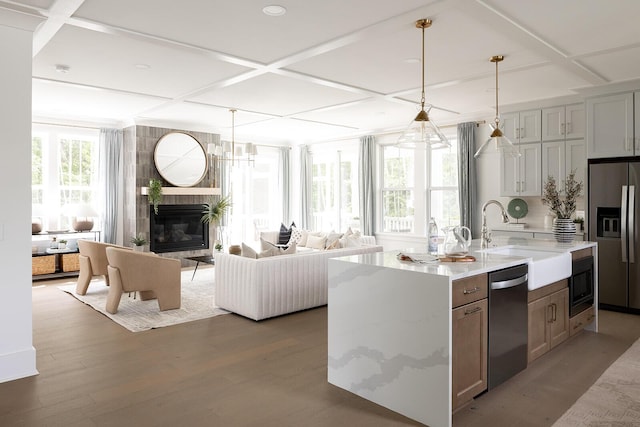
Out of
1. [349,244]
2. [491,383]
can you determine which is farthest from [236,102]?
[491,383]

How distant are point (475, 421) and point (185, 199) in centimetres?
719

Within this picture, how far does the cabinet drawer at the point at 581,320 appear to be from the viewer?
414cm

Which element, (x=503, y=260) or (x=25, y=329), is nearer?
(x=503, y=260)

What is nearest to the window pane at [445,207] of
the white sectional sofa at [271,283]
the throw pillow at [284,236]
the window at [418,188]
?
the window at [418,188]

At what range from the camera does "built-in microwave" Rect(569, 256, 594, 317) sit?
4133 millimetres

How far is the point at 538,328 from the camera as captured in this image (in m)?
3.55

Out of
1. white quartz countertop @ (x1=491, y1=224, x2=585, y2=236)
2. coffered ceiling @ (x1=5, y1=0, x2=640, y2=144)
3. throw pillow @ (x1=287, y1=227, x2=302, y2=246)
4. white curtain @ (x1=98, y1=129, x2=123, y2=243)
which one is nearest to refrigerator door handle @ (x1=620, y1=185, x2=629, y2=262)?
white quartz countertop @ (x1=491, y1=224, x2=585, y2=236)

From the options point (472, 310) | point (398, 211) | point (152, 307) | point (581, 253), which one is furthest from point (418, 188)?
point (472, 310)

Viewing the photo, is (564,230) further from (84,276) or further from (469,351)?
(84,276)

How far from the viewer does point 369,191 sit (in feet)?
29.7

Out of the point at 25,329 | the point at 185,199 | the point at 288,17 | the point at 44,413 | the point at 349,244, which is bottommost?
the point at 44,413

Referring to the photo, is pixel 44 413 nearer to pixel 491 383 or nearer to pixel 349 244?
pixel 491 383

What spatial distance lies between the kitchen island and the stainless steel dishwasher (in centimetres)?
10

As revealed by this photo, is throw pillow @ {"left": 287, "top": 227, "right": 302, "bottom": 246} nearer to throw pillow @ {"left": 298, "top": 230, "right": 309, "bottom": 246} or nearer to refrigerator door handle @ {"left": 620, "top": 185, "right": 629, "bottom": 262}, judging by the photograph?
throw pillow @ {"left": 298, "top": 230, "right": 309, "bottom": 246}
